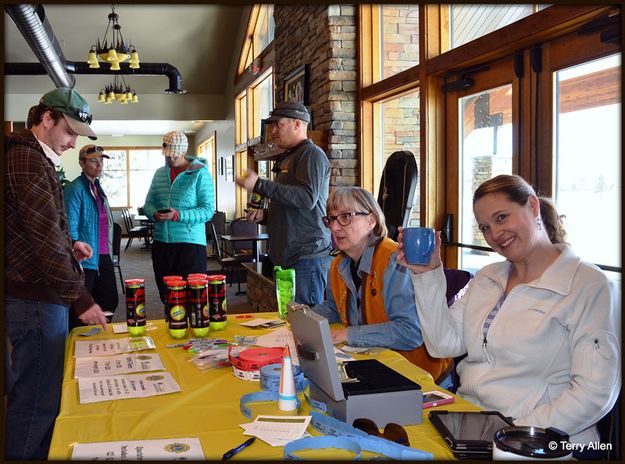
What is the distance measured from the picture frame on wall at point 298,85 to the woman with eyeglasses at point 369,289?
12.7ft

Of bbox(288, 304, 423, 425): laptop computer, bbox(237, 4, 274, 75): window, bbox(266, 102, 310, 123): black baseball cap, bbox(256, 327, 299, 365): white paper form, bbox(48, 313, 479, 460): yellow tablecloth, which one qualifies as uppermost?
bbox(237, 4, 274, 75): window

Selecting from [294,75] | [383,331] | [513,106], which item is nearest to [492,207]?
[383,331]

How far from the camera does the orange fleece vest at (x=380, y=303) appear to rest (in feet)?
6.96

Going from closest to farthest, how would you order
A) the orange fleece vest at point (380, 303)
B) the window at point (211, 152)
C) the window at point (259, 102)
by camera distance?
the orange fleece vest at point (380, 303) < the window at point (259, 102) < the window at point (211, 152)

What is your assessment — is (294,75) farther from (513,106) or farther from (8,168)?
(8,168)

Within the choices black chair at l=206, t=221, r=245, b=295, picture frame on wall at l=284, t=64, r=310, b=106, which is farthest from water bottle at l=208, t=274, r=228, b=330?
black chair at l=206, t=221, r=245, b=295

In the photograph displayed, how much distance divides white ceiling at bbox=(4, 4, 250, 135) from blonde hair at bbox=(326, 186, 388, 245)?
8.41 m

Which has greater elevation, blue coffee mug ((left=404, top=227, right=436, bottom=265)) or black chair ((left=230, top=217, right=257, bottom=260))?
blue coffee mug ((left=404, top=227, right=436, bottom=265))

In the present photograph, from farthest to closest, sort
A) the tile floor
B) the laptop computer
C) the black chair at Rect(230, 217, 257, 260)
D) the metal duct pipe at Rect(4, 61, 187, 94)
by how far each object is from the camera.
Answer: the metal duct pipe at Rect(4, 61, 187, 94) < the black chair at Rect(230, 217, 257, 260) < the tile floor < the laptop computer

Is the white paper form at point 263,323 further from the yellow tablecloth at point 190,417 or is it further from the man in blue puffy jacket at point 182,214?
the man in blue puffy jacket at point 182,214

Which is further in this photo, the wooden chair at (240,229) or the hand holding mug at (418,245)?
the wooden chair at (240,229)

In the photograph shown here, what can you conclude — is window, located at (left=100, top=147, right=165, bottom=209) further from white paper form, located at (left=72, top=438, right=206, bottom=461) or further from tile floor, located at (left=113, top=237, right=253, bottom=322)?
white paper form, located at (left=72, top=438, right=206, bottom=461)

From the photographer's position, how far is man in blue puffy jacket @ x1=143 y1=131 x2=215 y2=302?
3898 millimetres

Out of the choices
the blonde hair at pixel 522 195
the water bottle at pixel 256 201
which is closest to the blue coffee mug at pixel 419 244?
the blonde hair at pixel 522 195
